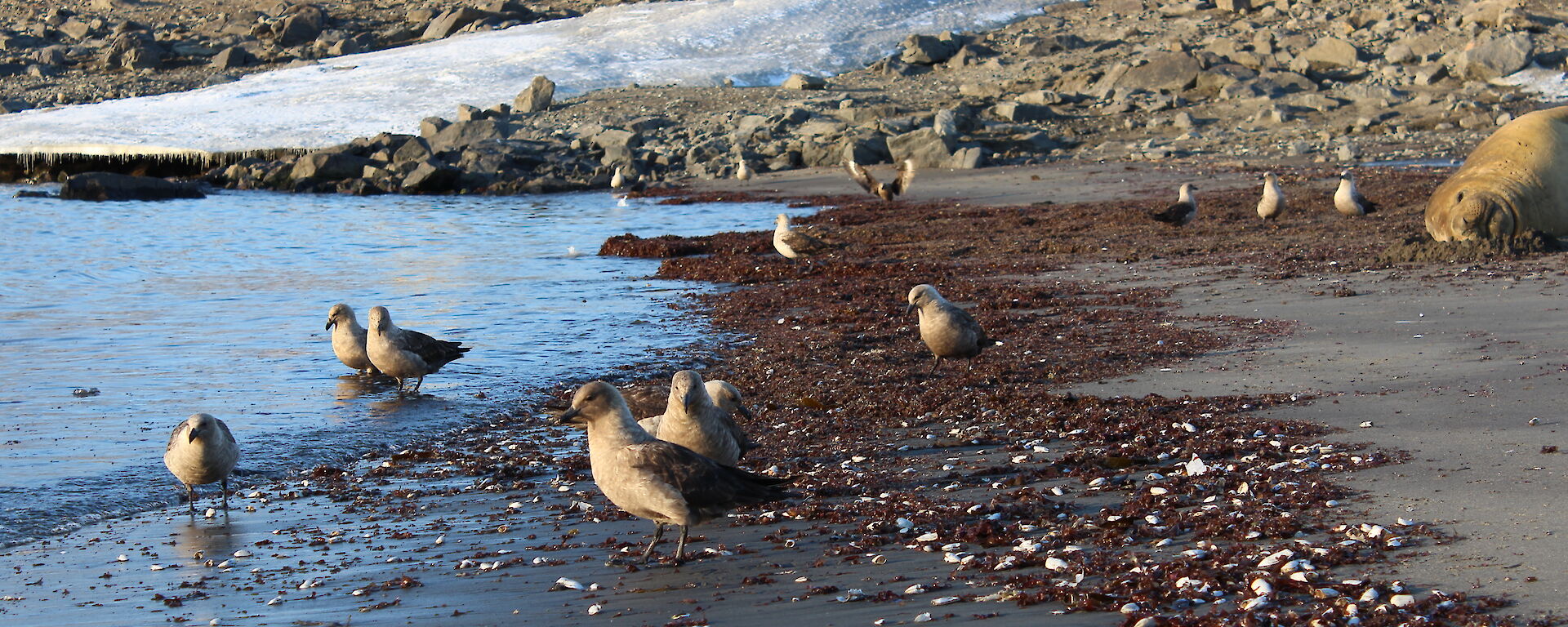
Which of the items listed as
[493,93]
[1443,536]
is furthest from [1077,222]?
[493,93]

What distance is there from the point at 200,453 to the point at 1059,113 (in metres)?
33.1

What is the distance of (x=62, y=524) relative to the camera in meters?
7.67

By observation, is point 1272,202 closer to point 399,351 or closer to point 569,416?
point 399,351

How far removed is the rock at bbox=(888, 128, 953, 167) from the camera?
3409 cm

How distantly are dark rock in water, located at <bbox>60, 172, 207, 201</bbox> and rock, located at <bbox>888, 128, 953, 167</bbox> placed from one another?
17.4 m

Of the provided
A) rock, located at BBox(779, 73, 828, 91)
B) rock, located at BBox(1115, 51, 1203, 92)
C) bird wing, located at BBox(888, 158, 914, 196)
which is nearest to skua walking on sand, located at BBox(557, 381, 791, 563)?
bird wing, located at BBox(888, 158, 914, 196)

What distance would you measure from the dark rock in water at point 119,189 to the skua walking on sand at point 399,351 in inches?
1055

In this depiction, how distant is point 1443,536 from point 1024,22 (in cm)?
5394

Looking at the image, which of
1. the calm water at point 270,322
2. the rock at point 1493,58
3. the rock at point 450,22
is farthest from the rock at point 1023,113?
the rock at point 450,22

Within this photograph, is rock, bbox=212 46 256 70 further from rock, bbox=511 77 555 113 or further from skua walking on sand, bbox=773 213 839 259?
skua walking on sand, bbox=773 213 839 259

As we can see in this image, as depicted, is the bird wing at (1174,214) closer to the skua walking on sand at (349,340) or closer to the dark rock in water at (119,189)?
the skua walking on sand at (349,340)

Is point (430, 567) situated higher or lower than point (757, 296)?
higher

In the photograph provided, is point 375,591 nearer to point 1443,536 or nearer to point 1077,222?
point 1443,536

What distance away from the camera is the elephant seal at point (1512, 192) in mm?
15180
